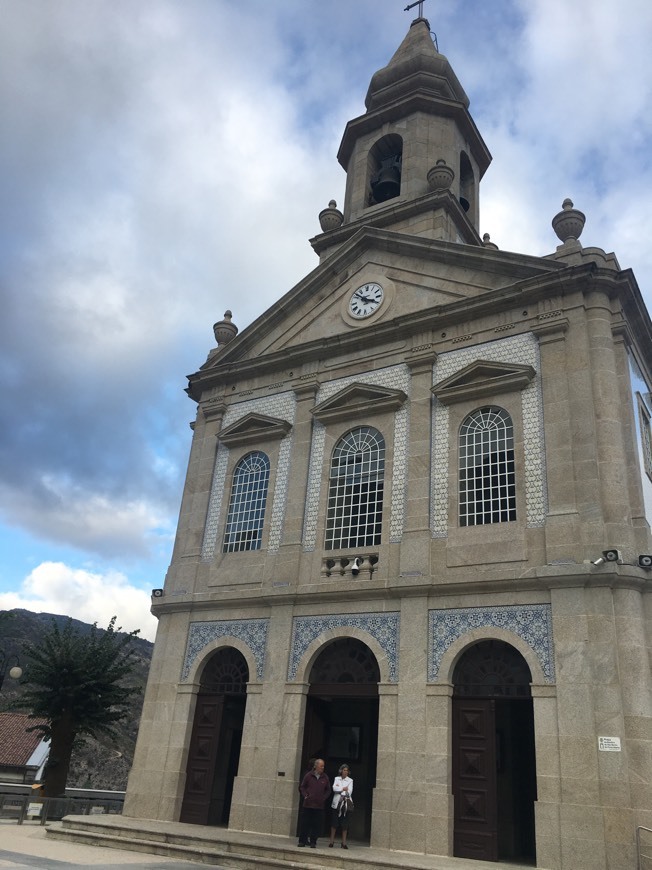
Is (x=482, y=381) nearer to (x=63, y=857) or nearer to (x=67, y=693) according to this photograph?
(x=63, y=857)

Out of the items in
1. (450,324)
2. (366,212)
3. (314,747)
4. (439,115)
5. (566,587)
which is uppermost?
(439,115)

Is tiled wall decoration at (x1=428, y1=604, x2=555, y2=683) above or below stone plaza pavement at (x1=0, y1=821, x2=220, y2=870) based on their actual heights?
above

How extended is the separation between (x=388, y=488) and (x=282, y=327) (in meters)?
6.58

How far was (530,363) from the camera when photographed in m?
15.9

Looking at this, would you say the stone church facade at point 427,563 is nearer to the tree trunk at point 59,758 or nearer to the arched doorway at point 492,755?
the arched doorway at point 492,755

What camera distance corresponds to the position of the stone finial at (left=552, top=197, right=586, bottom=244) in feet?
55.9

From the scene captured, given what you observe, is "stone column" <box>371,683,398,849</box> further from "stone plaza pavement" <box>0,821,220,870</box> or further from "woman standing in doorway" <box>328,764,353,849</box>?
"stone plaza pavement" <box>0,821,220,870</box>

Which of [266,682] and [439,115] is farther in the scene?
[439,115]

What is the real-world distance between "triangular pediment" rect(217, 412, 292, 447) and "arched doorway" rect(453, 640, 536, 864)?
24.4ft

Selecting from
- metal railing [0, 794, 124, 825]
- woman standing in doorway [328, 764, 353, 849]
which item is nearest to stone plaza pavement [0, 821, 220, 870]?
woman standing in doorway [328, 764, 353, 849]

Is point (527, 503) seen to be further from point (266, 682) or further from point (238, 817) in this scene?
point (238, 817)

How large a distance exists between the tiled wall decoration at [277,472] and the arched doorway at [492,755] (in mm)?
5725

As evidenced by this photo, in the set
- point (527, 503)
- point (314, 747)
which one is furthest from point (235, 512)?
point (527, 503)

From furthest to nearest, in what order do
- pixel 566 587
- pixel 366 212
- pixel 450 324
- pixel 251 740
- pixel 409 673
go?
pixel 366 212, pixel 450 324, pixel 251 740, pixel 409 673, pixel 566 587
